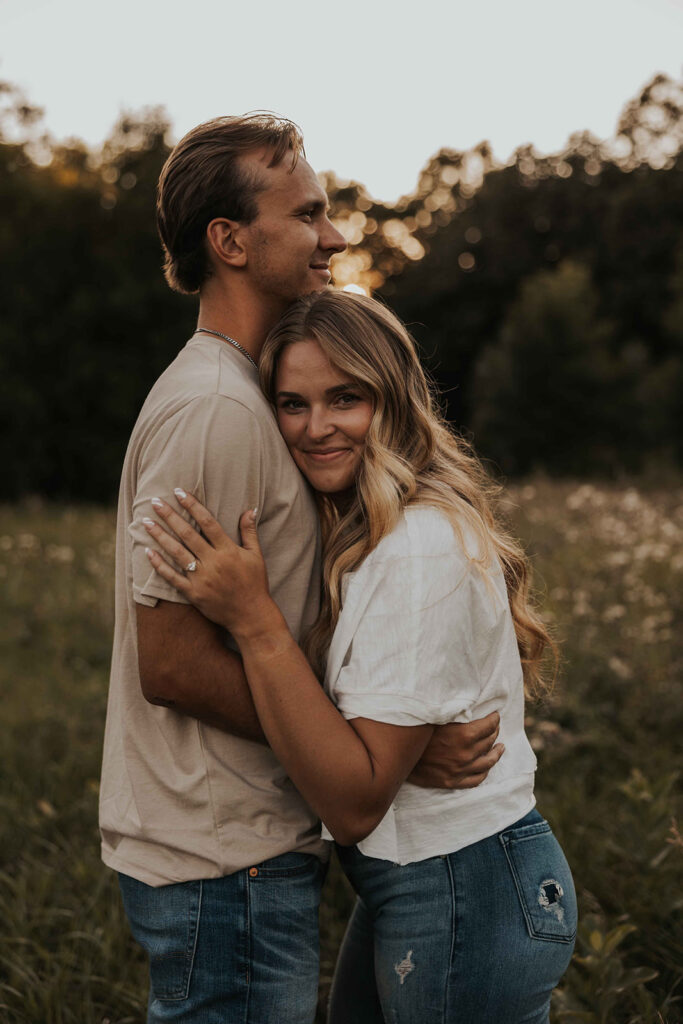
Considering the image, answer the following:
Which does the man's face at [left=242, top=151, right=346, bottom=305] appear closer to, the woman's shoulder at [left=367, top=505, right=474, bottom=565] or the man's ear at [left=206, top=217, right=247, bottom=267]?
the man's ear at [left=206, top=217, right=247, bottom=267]

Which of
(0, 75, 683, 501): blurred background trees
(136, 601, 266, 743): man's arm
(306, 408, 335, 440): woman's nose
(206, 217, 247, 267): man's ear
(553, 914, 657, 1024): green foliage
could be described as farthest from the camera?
(0, 75, 683, 501): blurred background trees

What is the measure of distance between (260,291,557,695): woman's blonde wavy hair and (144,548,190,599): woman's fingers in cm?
32

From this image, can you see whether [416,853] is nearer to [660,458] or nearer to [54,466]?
[54,466]

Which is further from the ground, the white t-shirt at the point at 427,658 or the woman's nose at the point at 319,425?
the woman's nose at the point at 319,425

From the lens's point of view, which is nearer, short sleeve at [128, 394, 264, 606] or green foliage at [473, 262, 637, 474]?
short sleeve at [128, 394, 264, 606]

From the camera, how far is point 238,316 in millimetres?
2201

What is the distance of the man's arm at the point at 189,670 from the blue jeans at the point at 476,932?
0.46 m

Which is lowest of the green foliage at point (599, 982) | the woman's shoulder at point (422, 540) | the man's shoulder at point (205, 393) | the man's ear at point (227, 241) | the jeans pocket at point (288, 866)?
the green foliage at point (599, 982)

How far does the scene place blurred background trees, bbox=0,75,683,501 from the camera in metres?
21.5

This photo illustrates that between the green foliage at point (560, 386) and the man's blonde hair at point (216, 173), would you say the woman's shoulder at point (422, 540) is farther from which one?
the green foliage at point (560, 386)

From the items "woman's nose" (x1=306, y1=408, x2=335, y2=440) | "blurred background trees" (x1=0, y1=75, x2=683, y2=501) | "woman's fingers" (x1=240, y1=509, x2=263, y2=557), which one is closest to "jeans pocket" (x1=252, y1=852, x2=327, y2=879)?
"woman's fingers" (x1=240, y1=509, x2=263, y2=557)

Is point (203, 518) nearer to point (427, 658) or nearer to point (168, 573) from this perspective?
point (168, 573)

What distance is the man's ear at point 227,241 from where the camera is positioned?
84.0 inches

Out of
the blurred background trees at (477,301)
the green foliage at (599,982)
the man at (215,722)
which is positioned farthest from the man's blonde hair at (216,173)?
the blurred background trees at (477,301)
